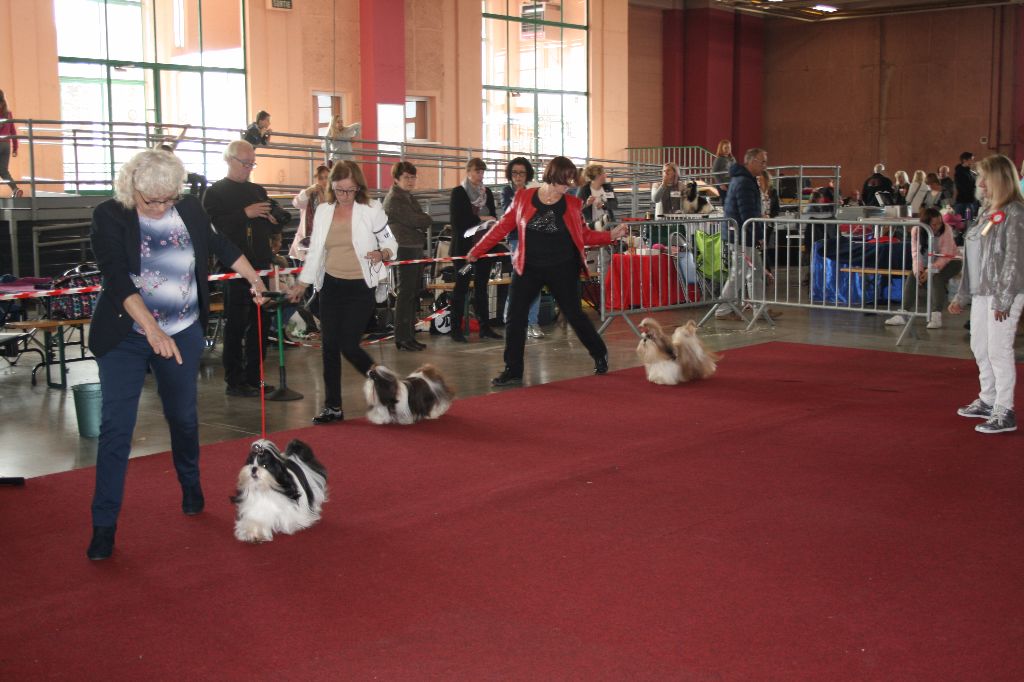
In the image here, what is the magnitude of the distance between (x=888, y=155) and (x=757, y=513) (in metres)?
30.0

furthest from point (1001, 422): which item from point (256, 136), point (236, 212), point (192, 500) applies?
point (256, 136)

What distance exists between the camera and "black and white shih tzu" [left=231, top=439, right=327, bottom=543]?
480 cm

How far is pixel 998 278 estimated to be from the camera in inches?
256

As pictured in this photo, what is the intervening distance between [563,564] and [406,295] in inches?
264

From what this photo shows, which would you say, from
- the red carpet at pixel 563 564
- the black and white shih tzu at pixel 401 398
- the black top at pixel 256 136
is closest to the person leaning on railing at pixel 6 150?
the black top at pixel 256 136

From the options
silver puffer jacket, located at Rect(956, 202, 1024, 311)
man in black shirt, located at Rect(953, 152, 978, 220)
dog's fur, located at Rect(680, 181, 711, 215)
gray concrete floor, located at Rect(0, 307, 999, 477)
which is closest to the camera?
silver puffer jacket, located at Rect(956, 202, 1024, 311)

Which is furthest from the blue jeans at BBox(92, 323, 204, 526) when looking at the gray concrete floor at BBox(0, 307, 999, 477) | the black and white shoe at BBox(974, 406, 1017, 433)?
the black and white shoe at BBox(974, 406, 1017, 433)

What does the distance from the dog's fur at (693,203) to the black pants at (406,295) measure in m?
5.77

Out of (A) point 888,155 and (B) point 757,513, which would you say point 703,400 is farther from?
(A) point 888,155

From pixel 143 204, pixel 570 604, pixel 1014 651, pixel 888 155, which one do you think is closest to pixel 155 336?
pixel 143 204

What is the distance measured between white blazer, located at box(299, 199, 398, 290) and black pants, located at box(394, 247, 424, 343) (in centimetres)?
340

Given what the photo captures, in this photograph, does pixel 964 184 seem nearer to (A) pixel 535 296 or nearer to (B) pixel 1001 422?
(A) pixel 535 296

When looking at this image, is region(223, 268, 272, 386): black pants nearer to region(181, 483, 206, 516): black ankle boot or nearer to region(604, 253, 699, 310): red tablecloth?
region(181, 483, 206, 516): black ankle boot

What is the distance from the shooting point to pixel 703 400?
8.12 meters
